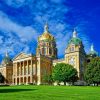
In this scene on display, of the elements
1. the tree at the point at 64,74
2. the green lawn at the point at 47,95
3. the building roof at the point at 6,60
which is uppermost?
the building roof at the point at 6,60

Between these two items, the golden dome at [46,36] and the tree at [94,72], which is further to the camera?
the golden dome at [46,36]

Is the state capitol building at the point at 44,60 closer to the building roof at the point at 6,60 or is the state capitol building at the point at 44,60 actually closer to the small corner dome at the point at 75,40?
the small corner dome at the point at 75,40

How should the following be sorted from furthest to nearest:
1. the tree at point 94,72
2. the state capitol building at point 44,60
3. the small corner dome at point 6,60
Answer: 1. the small corner dome at point 6,60
2. the state capitol building at point 44,60
3. the tree at point 94,72

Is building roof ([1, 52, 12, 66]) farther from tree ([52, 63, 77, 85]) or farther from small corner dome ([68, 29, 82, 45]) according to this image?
tree ([52, 63, 77, 85])

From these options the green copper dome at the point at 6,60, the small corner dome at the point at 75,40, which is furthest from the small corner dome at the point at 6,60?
the small corner dome at the point at 75,40

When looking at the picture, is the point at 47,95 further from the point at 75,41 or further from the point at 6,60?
the point at 6,60

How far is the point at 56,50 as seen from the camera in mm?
147500

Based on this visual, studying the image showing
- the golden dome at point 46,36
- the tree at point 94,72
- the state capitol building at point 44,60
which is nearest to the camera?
the tree at point 94,72

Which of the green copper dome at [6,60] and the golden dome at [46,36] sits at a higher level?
the golden dome at [46,36]

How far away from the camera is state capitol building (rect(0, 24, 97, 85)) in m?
126

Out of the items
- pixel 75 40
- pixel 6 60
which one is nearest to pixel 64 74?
pixel 75 40

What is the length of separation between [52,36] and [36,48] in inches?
397

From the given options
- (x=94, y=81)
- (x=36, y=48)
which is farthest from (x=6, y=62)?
(x=94, y=81)

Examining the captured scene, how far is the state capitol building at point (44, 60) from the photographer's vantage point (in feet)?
414
